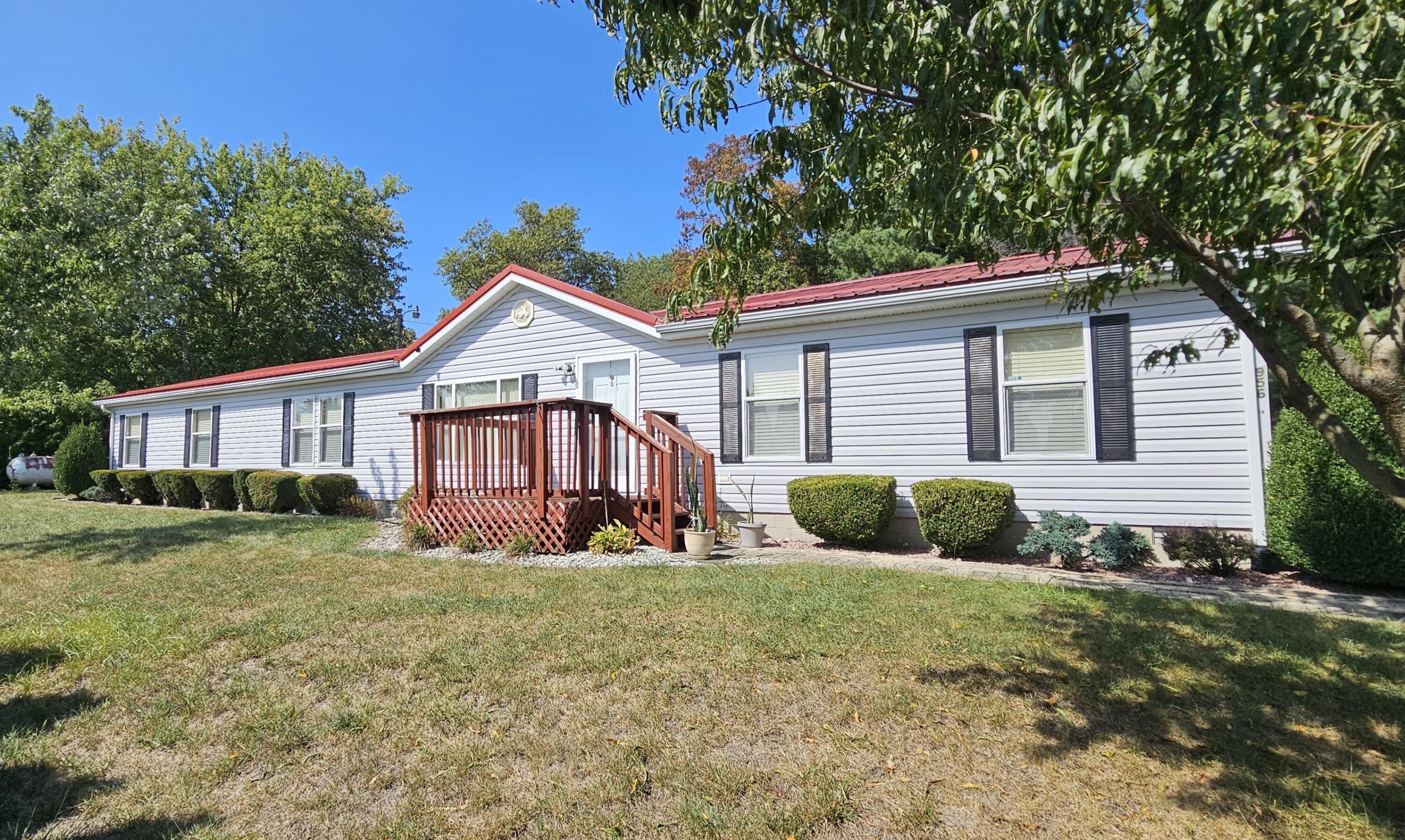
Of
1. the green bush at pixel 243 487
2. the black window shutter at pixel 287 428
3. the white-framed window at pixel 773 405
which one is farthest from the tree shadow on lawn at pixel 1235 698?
the black window shutter at pixel 287 428

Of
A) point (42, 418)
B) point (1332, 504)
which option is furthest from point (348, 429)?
point (42, 418)

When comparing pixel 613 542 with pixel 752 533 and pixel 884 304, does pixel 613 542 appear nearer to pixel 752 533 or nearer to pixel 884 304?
pixel 752 533

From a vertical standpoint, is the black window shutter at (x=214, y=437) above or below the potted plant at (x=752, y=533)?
above

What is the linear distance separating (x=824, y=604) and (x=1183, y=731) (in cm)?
240

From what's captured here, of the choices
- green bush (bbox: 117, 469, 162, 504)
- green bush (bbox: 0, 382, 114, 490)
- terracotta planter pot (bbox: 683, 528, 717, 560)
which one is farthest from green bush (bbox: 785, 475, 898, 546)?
green bush (bbox: 0, 382, 114, 490)

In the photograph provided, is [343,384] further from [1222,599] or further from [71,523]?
[1222,599]

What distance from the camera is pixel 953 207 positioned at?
8.87 ft

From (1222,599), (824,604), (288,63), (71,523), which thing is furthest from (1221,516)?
(288,63)

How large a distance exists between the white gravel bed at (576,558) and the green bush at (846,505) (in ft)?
3.31

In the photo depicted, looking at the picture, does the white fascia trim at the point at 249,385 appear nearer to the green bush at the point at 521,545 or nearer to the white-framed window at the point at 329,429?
the white-framed window at the point at 329,429

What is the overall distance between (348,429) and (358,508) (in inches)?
68.5

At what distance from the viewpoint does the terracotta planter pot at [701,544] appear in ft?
23.8

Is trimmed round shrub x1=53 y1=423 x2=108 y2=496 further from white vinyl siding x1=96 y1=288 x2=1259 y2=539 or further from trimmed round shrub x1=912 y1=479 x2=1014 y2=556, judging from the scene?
trimmed round shrub x1=912 y1=479 x2=1014 y2=556

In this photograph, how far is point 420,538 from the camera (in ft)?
26.9
